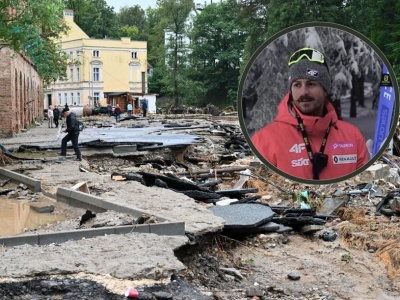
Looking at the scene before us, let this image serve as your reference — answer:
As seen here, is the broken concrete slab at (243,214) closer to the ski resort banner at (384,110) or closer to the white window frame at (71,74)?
the ski resort banner at (384,110)

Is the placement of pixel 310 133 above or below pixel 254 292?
above

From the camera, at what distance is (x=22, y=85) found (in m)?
38.2

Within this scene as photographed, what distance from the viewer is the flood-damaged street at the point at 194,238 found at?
22.2ft

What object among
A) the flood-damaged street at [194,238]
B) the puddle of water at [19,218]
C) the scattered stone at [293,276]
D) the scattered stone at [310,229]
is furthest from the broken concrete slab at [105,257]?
the scattered stone at [310,229]

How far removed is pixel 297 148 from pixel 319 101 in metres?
0.31

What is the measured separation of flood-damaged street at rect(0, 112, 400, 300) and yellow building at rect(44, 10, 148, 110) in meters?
68.6

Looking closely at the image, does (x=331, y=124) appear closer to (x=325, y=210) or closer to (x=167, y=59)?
(x=325, y=210)

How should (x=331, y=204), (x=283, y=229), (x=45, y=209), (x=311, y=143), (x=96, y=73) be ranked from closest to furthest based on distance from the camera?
1. (x=311, y=143)
2. (x=283, y=229)
3. (x=45, y=209)
4. (x=331, y=204)
5. (x=96, y=73)

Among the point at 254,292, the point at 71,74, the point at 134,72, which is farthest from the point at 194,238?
the point at 71,74

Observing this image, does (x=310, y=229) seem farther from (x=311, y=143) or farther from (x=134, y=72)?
(x=134, y=72)

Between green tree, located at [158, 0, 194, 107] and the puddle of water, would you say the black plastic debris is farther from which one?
green tree, located at [158, 0, 194, 107]

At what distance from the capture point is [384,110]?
12.6ft

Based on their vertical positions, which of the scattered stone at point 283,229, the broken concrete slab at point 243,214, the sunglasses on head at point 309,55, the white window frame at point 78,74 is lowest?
the scattered stone at point 283,229

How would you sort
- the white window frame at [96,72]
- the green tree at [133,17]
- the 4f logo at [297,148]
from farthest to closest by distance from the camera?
the green tree at [133,17] → the white window frame at [96,72] → the 4f logo at [297,148]
